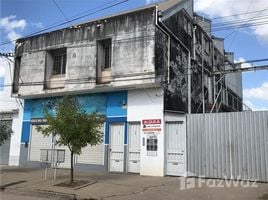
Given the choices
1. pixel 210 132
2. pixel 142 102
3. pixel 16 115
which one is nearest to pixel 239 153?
pixel 210 132

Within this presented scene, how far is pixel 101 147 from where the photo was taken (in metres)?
19.0

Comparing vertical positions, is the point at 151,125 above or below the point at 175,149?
above

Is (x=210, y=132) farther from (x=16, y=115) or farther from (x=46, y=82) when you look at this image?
(x=16, y=115)

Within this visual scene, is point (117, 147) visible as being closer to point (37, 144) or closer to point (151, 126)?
point (151, 126)

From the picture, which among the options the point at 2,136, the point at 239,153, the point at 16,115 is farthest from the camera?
the point at 16,115

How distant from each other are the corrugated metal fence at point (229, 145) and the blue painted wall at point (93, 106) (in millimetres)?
4121

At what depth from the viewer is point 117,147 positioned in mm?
18547

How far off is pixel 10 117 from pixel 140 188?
13443 mm

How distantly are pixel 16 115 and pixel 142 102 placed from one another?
9676 mm

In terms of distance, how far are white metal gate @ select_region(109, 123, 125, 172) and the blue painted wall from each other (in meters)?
0.35

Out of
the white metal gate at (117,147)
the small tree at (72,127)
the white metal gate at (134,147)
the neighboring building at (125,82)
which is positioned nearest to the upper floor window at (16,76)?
the neighboring building at (125,82)

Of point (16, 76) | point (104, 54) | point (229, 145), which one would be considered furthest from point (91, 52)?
point (229, 145)

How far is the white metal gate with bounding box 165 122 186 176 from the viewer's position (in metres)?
16.6

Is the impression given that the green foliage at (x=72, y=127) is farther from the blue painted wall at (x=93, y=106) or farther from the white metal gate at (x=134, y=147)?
the blue painted wall at (x=93, y=106)
